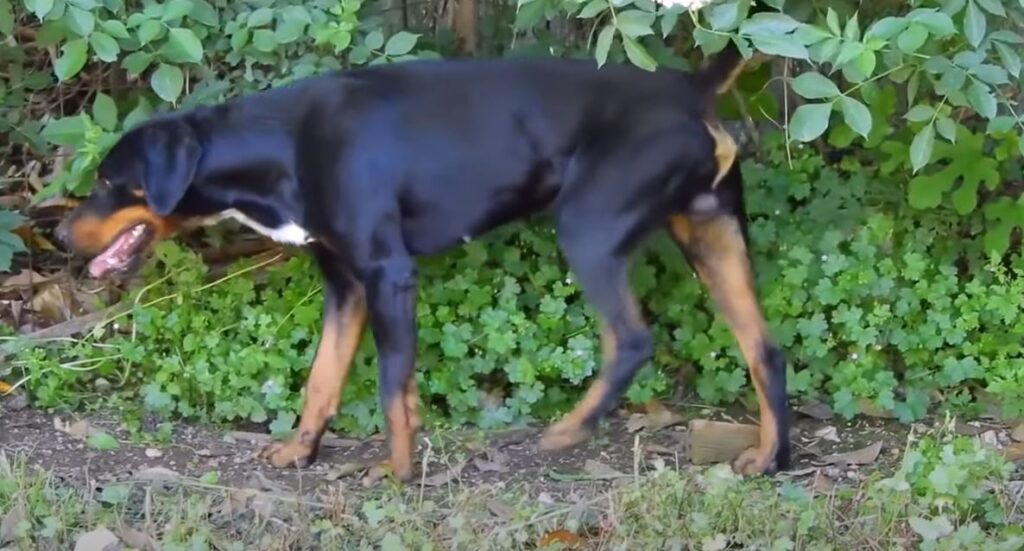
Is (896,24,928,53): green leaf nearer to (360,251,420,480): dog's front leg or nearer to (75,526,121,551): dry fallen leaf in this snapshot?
(360,251,420,480): dog's front leg

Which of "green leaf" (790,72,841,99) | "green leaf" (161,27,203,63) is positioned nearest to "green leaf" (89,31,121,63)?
"green leaf" (161,27,203,63)

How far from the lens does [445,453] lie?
435cm

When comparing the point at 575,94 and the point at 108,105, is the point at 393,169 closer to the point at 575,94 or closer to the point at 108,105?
the point at 575,94

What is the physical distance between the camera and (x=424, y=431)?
4.61m

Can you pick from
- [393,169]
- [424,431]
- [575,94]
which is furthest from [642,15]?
[424,431]

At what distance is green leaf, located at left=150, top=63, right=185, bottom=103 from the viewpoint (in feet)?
14.0

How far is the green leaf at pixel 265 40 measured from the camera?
4.30 metres

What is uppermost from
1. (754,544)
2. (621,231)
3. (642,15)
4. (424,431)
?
(642,15)

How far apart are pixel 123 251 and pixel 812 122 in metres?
1.99

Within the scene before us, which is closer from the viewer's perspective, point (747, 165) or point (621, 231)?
point (621, 231)

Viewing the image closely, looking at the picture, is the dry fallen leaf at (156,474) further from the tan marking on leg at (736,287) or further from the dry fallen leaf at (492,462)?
the tan marking on leg at (736,287)

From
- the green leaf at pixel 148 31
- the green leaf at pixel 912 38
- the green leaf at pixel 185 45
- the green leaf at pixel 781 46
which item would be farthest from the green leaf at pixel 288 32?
the green leaf at pixel 912 38

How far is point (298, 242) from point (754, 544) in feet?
5.38

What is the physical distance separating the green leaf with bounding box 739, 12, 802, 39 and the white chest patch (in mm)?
1413
